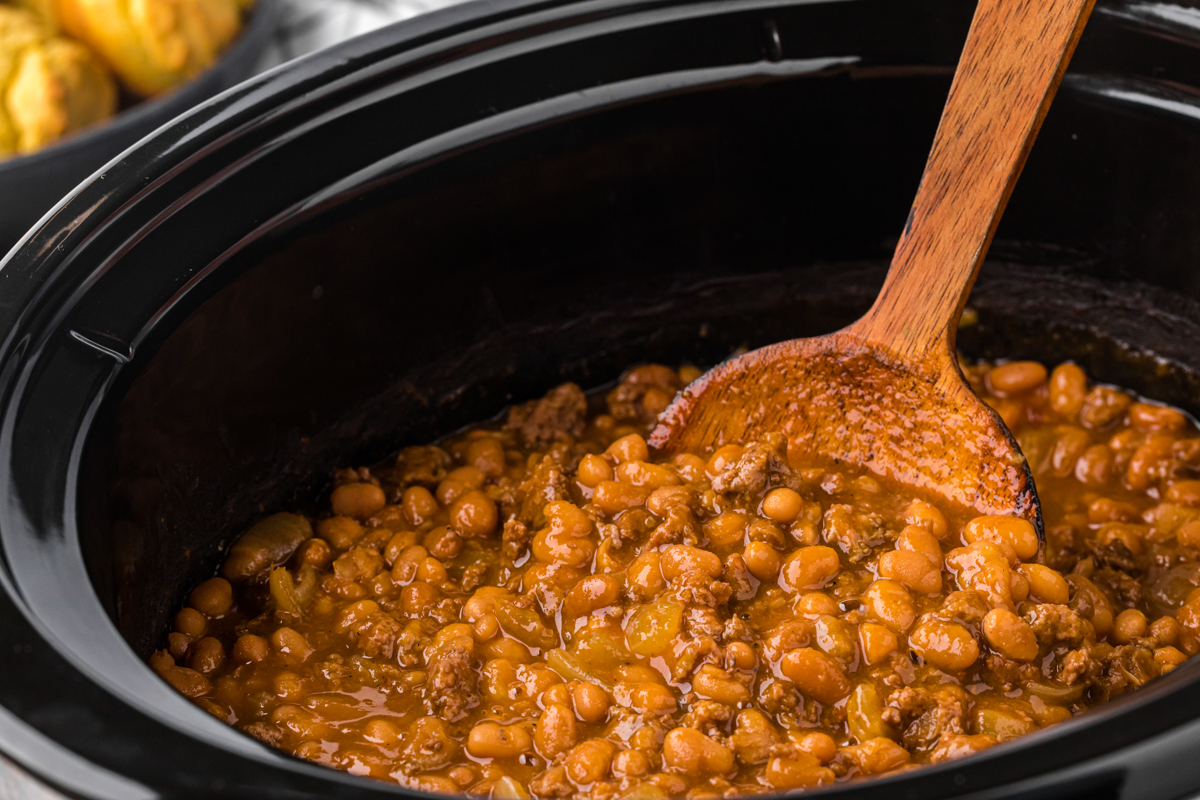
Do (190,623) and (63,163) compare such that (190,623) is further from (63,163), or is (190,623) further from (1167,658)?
(1167,658)

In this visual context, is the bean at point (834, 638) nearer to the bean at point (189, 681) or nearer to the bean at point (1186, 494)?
the bean at point (1186, 494)

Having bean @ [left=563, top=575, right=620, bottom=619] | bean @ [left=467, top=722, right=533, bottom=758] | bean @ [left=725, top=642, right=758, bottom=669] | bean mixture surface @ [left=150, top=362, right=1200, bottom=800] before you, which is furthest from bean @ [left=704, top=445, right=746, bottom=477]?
bean @ [left=467, top=722, right=533, bottom=758]

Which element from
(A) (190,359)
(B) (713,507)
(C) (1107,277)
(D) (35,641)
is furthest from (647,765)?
(C) (1107,277)

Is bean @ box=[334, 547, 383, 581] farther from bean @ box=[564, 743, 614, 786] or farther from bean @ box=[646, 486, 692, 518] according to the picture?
bean @ box=[564, 743, 614, 786]

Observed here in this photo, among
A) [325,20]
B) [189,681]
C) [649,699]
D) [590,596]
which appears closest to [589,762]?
[649,699]

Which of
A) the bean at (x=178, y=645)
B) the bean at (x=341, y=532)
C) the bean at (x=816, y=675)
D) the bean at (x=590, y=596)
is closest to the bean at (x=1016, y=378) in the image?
the bean at (x=816, y=675)

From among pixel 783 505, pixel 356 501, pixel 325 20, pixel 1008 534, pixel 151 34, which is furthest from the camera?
pixel 325 20
